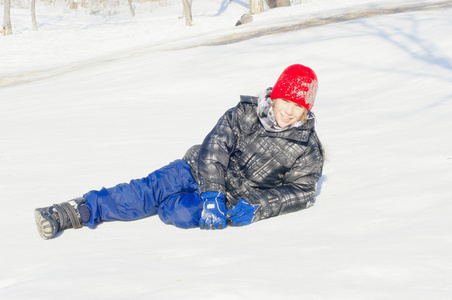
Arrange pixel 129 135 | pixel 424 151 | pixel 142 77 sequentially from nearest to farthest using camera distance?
pixel 424 151
pixel 129 135
pixel 142 77

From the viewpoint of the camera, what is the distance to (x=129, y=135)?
546 cm

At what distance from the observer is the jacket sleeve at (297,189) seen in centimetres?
312

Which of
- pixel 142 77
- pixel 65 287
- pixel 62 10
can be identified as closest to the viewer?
pixel 65 287

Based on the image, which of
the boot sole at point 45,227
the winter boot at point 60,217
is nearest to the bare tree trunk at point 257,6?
the winter boot at point 60,217

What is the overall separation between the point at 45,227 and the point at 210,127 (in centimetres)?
269

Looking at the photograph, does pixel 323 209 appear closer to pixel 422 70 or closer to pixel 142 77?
pixel 422 70

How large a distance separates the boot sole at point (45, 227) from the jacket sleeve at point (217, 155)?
76 cm

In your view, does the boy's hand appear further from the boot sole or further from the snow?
the boot sole

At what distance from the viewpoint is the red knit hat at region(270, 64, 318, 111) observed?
10.4 feet

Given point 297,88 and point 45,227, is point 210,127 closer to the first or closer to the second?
point 297,88

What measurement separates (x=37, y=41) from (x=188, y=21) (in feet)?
22.9

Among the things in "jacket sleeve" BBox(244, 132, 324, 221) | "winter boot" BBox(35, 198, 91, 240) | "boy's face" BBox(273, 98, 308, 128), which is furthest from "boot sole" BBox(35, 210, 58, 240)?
"boy's face" BBox(273, 98, 308, 128)

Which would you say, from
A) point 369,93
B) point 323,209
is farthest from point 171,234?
point 369,93

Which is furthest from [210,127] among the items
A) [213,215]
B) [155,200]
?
[213,215]
